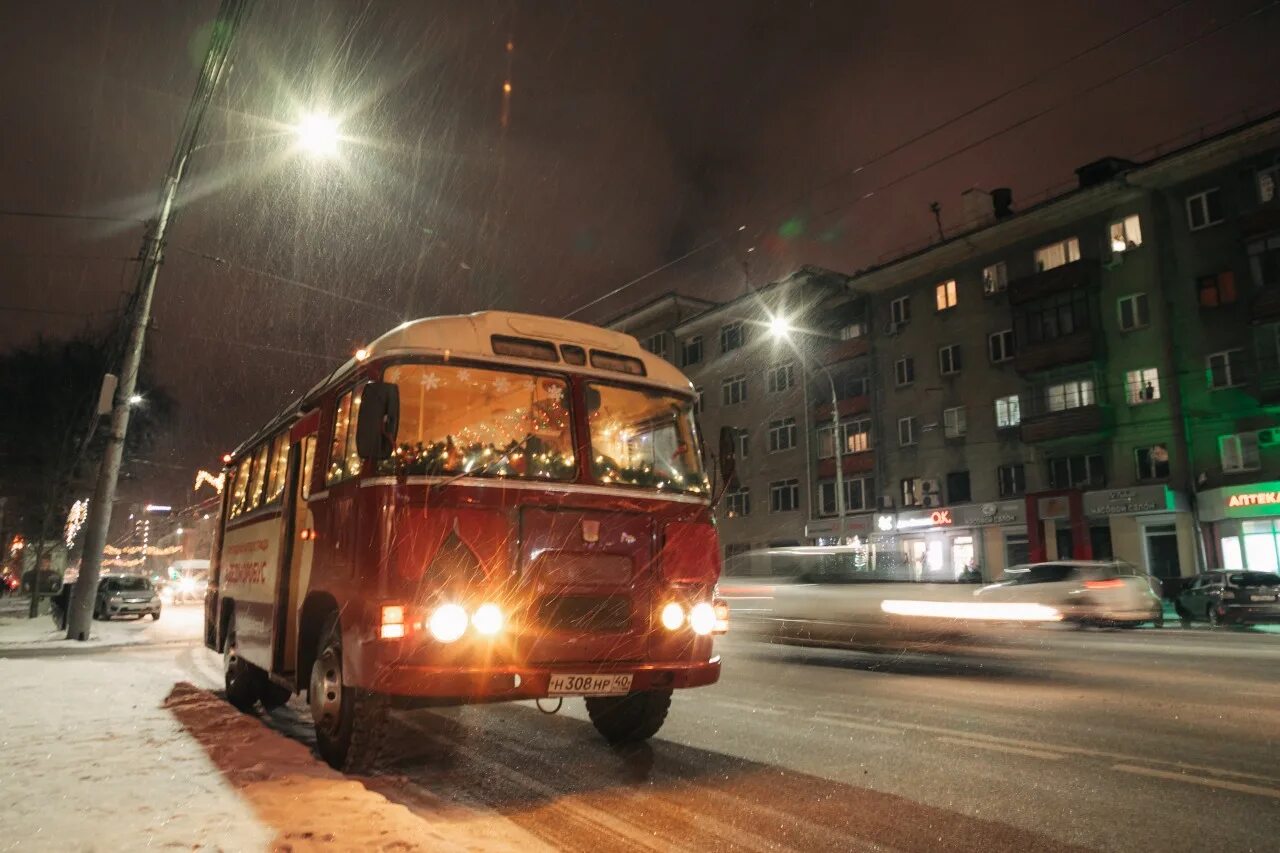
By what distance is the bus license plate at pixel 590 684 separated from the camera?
577 centimetres

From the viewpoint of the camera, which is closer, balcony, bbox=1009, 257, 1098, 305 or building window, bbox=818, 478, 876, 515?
balcony, bbox=1009, 257, 1098, 305

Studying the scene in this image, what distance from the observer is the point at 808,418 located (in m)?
47.2

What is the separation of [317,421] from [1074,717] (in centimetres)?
729

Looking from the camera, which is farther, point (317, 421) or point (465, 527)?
point (317, 421)

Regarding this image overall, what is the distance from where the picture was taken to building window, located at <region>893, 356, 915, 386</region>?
139 ft

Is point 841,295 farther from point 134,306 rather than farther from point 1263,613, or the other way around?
point 134,306

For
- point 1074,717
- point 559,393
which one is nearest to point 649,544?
point 559,393

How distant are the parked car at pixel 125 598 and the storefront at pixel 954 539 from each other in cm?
2751

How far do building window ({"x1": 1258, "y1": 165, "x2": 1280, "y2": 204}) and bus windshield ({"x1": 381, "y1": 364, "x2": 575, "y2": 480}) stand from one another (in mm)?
32368

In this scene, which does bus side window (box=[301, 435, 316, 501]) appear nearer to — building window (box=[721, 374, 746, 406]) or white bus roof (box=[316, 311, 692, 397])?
white bus roof (box=[316, 311, 692, 397])

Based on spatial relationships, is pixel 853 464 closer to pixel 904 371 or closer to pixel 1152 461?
pixel 904 371

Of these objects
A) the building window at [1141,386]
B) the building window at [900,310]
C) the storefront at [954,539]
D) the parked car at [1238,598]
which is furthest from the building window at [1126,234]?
the parked car at [1238,598]

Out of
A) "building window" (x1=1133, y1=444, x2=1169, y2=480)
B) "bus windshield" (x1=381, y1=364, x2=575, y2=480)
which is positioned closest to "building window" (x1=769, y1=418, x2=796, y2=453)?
"building window" (x1=1133, y1=444, x2=1169, y2=480)

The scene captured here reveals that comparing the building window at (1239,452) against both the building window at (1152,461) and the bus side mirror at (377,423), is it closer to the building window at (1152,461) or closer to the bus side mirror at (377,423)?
the building window at (1152,461)
